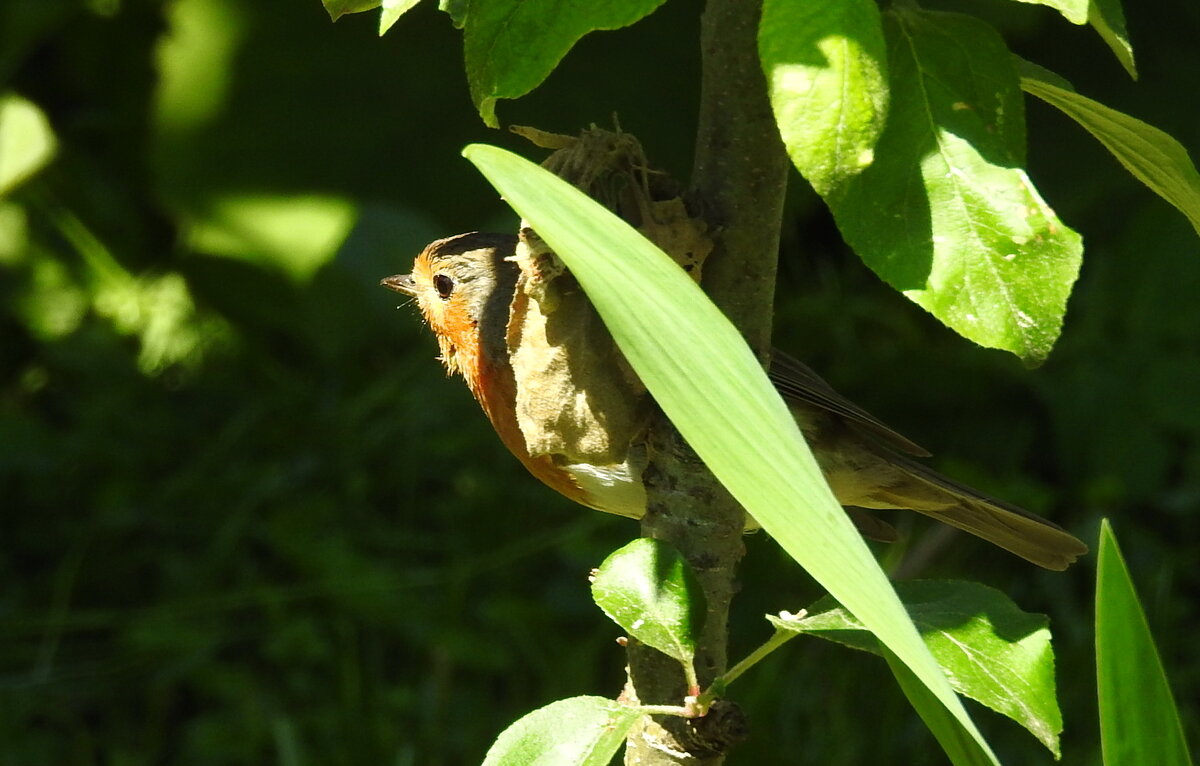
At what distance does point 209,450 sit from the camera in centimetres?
391

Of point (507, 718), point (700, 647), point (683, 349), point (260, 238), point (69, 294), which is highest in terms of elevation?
point (683, 349)

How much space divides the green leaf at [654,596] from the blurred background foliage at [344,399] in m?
2.33

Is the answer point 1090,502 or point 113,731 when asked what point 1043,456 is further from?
point 113,731

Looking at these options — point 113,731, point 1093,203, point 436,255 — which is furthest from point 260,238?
point 1093,203

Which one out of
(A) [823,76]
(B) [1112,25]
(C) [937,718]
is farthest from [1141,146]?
(C) [937,718]

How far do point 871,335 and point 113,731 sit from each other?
2.39 m

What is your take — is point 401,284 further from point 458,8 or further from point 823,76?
point 823,76

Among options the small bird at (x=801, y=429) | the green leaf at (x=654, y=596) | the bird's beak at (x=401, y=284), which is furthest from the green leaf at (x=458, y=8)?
the bird's beak at (x=401, y=284)

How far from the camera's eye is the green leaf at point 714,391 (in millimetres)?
658

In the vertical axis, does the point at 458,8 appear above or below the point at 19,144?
above

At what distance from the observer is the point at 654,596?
2.71ft

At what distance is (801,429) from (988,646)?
1274 mm

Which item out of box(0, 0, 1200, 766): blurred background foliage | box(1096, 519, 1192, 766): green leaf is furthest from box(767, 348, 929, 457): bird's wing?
box(0, 0, 1200, 766): blurred background foliage

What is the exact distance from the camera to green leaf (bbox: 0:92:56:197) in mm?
3730
